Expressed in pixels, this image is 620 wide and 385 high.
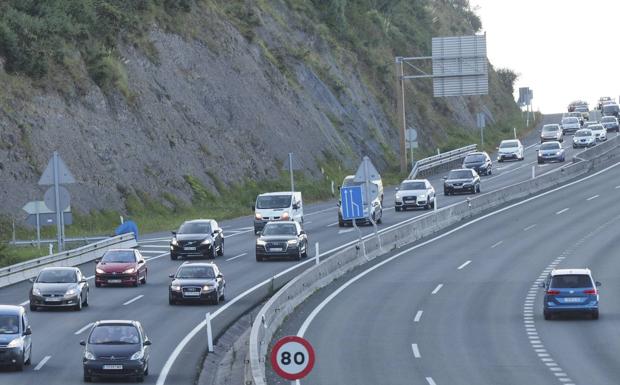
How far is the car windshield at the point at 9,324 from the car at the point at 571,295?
14706 mm

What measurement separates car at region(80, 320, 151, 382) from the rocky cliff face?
104 ft

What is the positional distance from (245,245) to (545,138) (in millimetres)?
59372

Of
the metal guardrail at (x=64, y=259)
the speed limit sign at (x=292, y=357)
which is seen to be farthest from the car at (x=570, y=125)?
the speed limit sign at (x=292, y=357)

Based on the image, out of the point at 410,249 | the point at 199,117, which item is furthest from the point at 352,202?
the point at 199,117

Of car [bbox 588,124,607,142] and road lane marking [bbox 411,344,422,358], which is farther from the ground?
car [bbox 588,124,607,142]

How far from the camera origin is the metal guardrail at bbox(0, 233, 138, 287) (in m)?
44.6

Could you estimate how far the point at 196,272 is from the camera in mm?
39906

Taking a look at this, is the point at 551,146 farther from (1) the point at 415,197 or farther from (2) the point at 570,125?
(2) the point at 570,125

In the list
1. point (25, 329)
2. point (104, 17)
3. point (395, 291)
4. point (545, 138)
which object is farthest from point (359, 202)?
point (545, 138)

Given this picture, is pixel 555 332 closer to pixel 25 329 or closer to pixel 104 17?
pixel 25 329

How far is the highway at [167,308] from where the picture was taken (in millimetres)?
29547

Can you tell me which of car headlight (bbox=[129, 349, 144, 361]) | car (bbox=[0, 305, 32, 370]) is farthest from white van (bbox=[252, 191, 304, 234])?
car headlight (bbox=[129, 349, 144, 361])

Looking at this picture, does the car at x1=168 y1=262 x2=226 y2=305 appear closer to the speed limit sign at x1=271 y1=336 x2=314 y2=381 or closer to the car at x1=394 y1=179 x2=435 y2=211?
the speed limit sign at x1=271 y1=336 x2=314 y2=381

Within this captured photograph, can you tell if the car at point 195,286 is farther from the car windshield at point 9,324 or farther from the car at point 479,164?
the car at point 479,164
